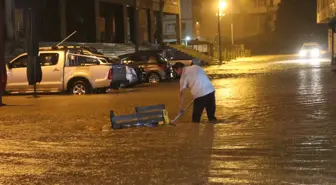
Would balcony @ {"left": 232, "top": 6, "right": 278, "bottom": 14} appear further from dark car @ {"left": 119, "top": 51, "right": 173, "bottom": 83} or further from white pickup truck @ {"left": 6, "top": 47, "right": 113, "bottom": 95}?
white pickup truck @ {"left": 6, "top": 47, "right": 113, "bottom": 95}

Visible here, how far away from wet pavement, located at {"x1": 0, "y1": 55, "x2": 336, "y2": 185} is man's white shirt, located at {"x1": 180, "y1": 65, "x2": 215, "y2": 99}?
704 millimetres

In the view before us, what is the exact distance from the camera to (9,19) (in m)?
34.1

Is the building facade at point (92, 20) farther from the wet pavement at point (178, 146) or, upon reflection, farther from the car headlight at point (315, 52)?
the car headlight at point (315, 52)

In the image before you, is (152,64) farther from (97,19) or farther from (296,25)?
(296,25)

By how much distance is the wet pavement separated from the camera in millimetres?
7508

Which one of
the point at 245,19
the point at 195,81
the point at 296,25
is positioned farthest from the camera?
the point at 245,19

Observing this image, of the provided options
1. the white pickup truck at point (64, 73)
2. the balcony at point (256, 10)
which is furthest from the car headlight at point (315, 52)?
the balcony at point (256, 10)

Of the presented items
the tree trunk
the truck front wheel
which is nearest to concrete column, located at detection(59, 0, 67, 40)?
the tree trunk

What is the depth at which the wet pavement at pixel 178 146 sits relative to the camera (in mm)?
7508

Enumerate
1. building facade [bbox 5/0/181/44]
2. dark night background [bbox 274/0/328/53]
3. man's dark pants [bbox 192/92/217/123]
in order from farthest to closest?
dark night background [bbox 274/0/328/53] → building facade [bbox 5/0/181/44] → man's dark pants [bbox 192/92/217/123]

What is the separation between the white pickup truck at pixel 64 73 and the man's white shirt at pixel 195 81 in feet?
28.8

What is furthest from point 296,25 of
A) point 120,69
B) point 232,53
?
point 120,69

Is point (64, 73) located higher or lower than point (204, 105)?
higher

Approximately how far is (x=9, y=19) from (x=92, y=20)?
38.1 feet
